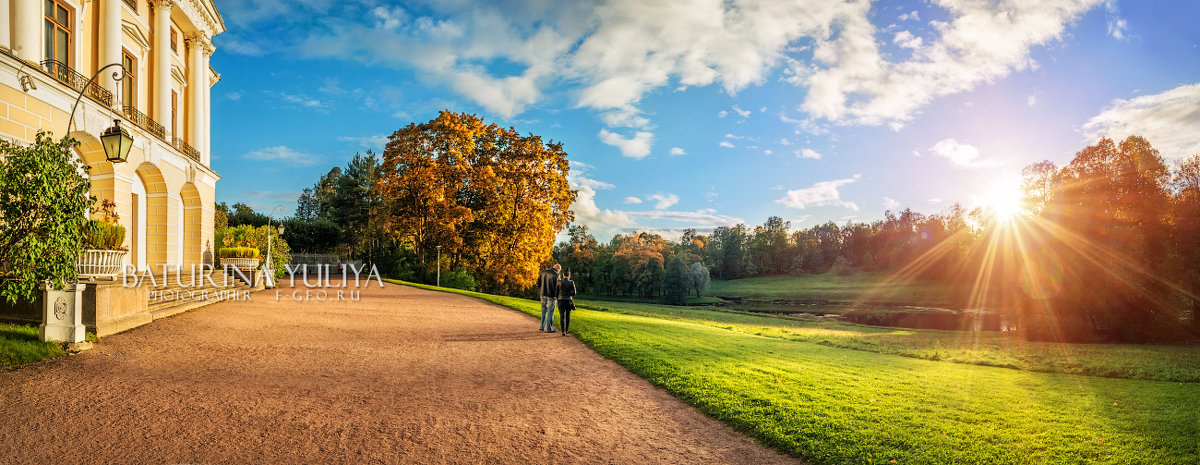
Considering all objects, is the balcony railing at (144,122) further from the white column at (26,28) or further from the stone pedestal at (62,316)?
the stone pedestal at (62,316)

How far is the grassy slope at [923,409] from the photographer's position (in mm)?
5297

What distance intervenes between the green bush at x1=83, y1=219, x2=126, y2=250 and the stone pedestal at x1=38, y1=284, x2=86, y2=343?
A: 15.2 feet

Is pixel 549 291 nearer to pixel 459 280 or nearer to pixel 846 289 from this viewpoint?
pixel 459 280

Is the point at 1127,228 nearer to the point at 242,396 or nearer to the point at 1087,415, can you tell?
the point at 1087,415

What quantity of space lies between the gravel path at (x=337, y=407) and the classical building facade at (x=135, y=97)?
8.07m

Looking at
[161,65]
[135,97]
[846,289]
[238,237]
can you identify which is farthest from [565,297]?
[846,289]

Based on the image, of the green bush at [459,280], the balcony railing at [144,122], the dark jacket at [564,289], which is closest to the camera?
the dark jacket at [564,289]

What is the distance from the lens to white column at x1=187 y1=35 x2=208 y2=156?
24938mm

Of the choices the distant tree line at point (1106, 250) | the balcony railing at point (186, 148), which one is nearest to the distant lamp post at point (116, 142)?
the balcony railing at point (186, 148)

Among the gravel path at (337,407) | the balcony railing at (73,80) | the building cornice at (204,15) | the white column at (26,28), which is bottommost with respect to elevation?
the gravel path at (337,407)

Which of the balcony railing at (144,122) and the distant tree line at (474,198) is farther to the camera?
the distant tree line at (474,198)

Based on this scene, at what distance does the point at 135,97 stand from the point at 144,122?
3.18 feet

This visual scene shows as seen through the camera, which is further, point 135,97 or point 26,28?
point 135,97

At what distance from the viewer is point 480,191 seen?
33.0 m
